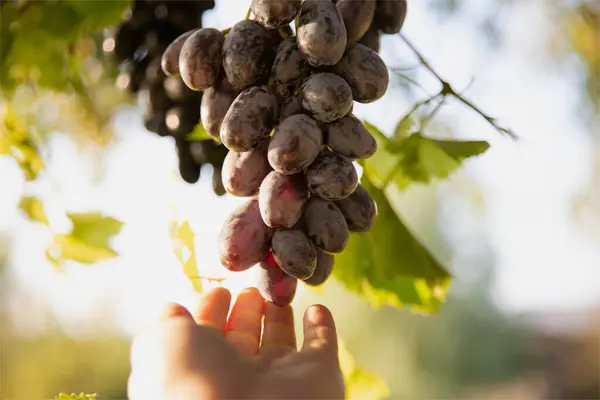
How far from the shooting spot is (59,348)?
10328mm

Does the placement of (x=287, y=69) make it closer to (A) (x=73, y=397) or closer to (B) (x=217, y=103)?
(B) (x=217, y=103)

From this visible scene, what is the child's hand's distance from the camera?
0.41m

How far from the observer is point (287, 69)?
0.39 meters

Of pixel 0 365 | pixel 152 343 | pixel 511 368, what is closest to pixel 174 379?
pixel 152 343

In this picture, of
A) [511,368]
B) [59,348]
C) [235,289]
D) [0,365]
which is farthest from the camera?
[511,368]

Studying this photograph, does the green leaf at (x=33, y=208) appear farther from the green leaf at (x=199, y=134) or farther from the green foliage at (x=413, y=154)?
the green foliage at (x=413, y=154)

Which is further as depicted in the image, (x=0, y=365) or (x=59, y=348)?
(x=59, y=348)

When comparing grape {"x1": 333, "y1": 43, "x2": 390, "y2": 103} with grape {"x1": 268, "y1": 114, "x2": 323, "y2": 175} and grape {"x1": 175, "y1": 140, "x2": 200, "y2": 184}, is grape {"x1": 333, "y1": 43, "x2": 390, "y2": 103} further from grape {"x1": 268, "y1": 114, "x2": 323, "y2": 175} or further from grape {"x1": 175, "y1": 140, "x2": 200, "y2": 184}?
grape {"x1": 175, "y1": 140, "x2": 200, "y2": 184}

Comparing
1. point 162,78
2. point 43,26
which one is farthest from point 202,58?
point 43,26

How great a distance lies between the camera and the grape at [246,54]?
390 millimetres

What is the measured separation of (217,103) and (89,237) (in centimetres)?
35

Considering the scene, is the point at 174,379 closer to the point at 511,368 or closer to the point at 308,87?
the point at 308,87

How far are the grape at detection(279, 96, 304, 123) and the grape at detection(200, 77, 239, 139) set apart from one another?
4 centimetres

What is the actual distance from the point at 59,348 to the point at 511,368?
10.5 m
